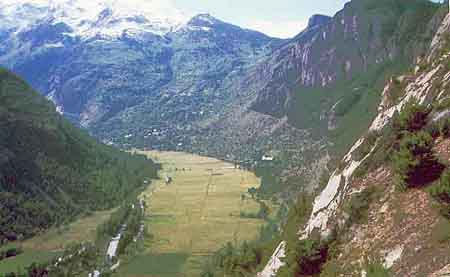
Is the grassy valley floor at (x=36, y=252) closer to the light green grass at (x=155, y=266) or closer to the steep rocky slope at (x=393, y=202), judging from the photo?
the light green grass at (x=155, y=266)

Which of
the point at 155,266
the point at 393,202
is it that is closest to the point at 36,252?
the point at 155,266

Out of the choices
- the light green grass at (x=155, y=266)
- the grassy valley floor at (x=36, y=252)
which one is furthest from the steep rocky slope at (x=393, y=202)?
the grassy valley floor at (x=36, y=252)

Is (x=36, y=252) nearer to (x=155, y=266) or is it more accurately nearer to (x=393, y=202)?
(x=155, y=266)

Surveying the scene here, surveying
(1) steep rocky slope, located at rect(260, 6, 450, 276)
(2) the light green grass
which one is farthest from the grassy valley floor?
(1) steep rocky slope, located at rect(260, 6, 450, 276)

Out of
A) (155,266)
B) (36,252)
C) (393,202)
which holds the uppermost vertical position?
(393,202)

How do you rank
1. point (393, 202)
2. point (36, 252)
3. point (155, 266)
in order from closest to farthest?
1. point (393, 202)
2. point (155, 266)
3. point (36, 252)

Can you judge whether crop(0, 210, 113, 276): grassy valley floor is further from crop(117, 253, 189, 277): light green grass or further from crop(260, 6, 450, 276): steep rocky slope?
crop(260, 6, 450, 276): steep rocky slope

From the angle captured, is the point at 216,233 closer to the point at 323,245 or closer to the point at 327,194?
the point at 327,194

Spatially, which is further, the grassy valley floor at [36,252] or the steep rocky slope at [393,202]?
the grassy valley floor at [36,252]

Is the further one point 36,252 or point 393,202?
point 36,252
